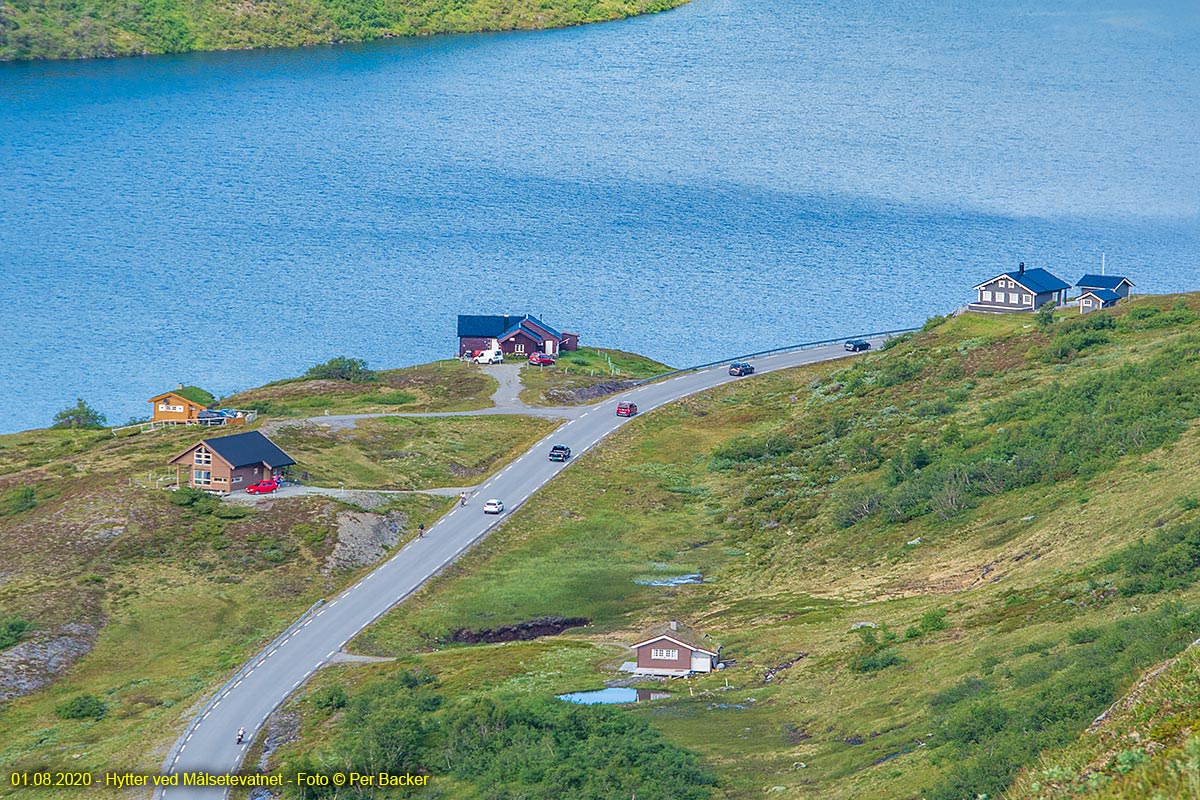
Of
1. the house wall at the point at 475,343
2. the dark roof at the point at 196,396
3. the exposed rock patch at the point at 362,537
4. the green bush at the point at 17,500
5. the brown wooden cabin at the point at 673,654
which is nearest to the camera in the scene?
the brown wooden cabin at the point at 673,654

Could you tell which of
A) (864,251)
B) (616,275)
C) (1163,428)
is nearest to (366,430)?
(1163,428)

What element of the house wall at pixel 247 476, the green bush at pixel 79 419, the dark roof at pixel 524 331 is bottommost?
the house wall at pixel 247 476

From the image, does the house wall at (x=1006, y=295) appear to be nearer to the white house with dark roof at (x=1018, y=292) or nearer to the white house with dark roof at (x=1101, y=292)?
the white house with dark roof at (x=1018, y=292)

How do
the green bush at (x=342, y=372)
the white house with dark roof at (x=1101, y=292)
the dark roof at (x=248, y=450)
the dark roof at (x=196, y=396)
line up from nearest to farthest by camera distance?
the dark roof at (x=248, y=450) → the dark roof at (x=196, y=396) → the white house with dark roof at (x=1101, y=292) → the green bush at (x=342, y=372)

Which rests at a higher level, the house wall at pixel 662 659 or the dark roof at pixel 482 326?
the dark roof at pixel 482 326

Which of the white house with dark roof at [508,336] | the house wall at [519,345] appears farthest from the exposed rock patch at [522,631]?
the house wall at [519,345]

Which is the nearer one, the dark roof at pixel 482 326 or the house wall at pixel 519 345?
the house wall at pixel 519 345

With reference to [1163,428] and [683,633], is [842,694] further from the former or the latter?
[1163,428]
